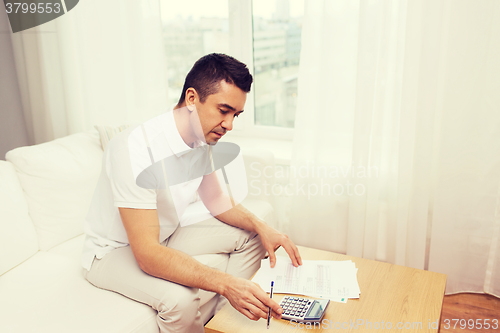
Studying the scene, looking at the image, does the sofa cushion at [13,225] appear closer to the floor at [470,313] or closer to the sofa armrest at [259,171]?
the sofa armrest at [259,171]

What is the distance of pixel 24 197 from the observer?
153cm

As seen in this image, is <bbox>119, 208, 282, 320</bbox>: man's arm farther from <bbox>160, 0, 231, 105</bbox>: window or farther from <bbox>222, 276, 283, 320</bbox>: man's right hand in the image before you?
<bbox>160, 0, 231, 105</bbox>: window

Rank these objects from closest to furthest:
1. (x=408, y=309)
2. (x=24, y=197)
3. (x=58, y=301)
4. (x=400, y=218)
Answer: (x=408, y=309) → (x=58, y=301) → (x=24, y=197) → (x=400, y=218)

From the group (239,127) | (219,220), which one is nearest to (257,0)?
(239,127)

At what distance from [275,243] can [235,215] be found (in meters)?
0.23

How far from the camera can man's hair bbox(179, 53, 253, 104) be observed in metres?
1.27

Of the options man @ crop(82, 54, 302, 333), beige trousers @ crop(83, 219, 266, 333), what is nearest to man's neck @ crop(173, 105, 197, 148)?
man @ crop(82, 54, 302, 333)

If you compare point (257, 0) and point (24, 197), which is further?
point (257, 0)

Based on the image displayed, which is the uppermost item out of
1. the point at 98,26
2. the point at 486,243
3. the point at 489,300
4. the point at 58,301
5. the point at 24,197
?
the point at 98,26

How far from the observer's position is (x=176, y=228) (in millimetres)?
1552

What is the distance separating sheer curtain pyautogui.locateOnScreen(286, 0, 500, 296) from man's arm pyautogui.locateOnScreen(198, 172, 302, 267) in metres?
0.58

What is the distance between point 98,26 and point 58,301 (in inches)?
64.1

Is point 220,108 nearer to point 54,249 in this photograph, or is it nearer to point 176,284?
point 176,284

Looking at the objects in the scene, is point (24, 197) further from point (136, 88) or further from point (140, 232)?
point (136, 88)
